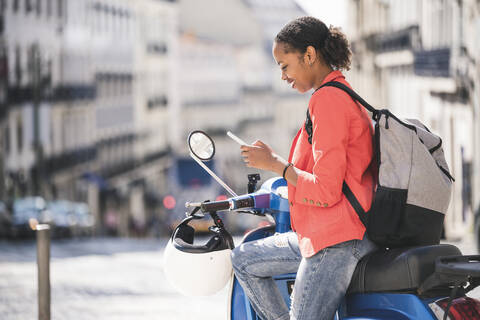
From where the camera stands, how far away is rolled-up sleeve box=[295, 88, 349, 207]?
3.88 m

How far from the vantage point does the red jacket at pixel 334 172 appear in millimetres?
3891

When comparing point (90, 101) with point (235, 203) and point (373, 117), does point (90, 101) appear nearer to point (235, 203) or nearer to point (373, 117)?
point (235, 203)

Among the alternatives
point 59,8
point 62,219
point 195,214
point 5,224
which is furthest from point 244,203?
point 59,8

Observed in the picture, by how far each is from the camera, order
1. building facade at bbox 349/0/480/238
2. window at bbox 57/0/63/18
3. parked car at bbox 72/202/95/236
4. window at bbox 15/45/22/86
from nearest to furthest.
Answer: building facade at bbox 349/0/480/238 → parked car at bbox 72/202/95/236 → window at bbox 15/45/22/86 → window at bbox 57/0/63/18

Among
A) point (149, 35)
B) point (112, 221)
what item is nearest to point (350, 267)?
point (112, 221)

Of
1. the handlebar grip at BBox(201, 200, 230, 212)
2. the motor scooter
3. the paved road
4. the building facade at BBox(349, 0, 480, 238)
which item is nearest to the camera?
the motor scooter

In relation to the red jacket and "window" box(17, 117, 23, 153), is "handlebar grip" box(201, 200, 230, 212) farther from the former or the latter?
"window" box(17, 117, 23, 153)

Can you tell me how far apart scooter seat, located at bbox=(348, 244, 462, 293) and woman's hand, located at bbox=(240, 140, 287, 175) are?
0.45 metres

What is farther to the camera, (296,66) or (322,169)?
(296,66)

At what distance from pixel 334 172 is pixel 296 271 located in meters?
0.60

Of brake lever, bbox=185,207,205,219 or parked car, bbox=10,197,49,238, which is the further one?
parked car, bbox=10,197,49,238

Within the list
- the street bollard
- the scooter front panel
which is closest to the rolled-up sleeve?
the scooter front panel

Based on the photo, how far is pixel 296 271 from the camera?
434cm

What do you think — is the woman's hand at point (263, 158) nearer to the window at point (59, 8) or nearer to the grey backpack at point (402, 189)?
the grey backpack at point (402, 189)
